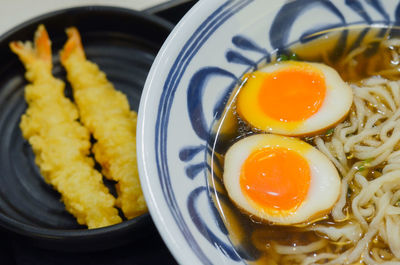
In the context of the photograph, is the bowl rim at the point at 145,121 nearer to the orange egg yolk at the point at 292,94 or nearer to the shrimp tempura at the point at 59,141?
the orange egg yolk at the point at 292,94

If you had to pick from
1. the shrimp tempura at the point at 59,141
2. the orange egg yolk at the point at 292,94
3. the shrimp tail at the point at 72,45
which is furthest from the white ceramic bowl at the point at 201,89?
the shrimp tail at the point at 72,45

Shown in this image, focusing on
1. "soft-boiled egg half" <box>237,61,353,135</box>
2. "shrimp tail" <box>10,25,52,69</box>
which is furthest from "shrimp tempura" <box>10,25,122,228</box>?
"soft-boiled egg half" <box>237,61,353,135</box>

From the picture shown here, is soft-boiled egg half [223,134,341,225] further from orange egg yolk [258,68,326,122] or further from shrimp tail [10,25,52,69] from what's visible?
shrimp tail [10,25,52,69]

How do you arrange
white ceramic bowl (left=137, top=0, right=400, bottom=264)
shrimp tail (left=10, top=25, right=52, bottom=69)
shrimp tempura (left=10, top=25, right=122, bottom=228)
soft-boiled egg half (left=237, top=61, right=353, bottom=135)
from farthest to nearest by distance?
shrimp tail (left=10, top=25, right=52, bottom=69), shrimp tempura (left=10, top=25, right=122, bottom=228), soft-boiled egg half (left=237, top=61, right=353, bottom=135), white ceramic bowl (left=137, top=0, right=400, bottom=264)

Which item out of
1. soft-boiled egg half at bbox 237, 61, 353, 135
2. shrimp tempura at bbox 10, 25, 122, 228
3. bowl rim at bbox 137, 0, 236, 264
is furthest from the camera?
shrimp tempura at bbox 10, 25, 122, 228

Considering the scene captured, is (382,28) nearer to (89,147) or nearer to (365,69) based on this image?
(365,69)

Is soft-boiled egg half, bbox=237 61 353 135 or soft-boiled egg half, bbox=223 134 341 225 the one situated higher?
soft-boiled egg half, bbox=237 61 353 135

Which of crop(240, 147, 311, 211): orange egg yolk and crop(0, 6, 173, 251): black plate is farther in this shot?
crop(0, 6, 173, 251): black plate
